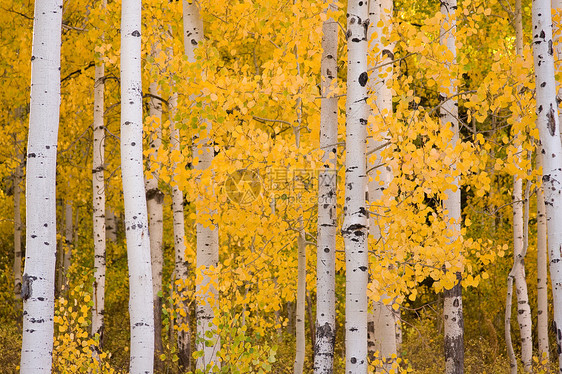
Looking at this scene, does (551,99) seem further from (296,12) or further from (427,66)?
(296,12)

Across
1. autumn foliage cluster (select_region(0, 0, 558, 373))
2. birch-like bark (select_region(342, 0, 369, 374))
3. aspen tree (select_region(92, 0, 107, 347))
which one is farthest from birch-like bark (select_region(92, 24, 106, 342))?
birch-like bark (select_region(342, 0, 369, 374))

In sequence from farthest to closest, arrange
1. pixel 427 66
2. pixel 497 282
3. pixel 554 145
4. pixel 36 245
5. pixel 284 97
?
pixel 497 282 < pixel 284 97 < pixel 427 66 < pixel 554 145 < pixel 36 245

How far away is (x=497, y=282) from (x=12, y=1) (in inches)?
442

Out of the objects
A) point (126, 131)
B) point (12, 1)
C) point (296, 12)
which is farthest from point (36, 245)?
point (12, 1)

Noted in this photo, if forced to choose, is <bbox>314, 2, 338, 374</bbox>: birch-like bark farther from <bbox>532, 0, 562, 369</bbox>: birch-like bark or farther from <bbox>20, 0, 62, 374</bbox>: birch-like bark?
<bbox>20, 0, 62, 374</bbox>: birch-like bark

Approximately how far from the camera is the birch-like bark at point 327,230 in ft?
15.7

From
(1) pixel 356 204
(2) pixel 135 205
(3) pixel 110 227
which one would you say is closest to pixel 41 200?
(2) pixel 135 205

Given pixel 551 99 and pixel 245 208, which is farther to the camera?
pixel 245 208

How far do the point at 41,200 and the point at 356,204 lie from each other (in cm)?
217

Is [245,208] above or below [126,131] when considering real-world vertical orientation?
below

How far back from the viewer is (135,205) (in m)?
4.30

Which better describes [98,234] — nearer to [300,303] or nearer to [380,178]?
[300,303]

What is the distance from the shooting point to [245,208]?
5941mm

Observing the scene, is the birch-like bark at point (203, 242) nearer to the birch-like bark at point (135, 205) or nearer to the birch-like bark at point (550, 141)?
the birch-like bark at point (135, 205)
